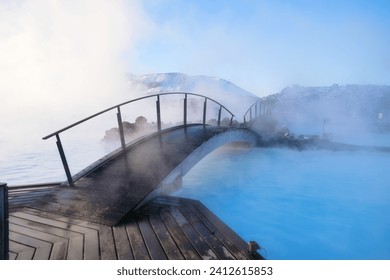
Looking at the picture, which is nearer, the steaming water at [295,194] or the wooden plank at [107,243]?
the wooden plank at [107,243]

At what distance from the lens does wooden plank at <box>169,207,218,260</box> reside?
2.11 m

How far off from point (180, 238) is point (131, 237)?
19.6 inches

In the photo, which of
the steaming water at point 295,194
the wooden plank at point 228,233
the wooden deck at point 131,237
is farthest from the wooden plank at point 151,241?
the steaming water at point 295,194

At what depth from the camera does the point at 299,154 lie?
429 inches

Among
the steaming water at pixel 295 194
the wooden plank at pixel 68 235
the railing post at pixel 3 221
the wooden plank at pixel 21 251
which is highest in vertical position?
the railing post at pixel 3 221

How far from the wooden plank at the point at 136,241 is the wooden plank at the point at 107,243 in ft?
0.56

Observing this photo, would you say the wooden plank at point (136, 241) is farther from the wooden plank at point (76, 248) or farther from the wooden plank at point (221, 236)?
the wooden plank at point (221, 236)

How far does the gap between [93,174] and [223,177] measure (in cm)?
453

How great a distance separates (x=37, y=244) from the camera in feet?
7.47

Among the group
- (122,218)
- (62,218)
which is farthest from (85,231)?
(62,218)

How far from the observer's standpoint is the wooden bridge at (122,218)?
7.15 feet

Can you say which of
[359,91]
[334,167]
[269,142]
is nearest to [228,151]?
[269,142]

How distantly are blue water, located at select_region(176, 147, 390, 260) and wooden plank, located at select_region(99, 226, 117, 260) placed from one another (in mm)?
1554

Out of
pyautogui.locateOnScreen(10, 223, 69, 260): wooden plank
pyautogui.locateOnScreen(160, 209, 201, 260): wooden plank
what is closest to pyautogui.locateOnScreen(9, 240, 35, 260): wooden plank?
pyautogui.locateOnScreen(10, 223, 69, 260): wooden plank
